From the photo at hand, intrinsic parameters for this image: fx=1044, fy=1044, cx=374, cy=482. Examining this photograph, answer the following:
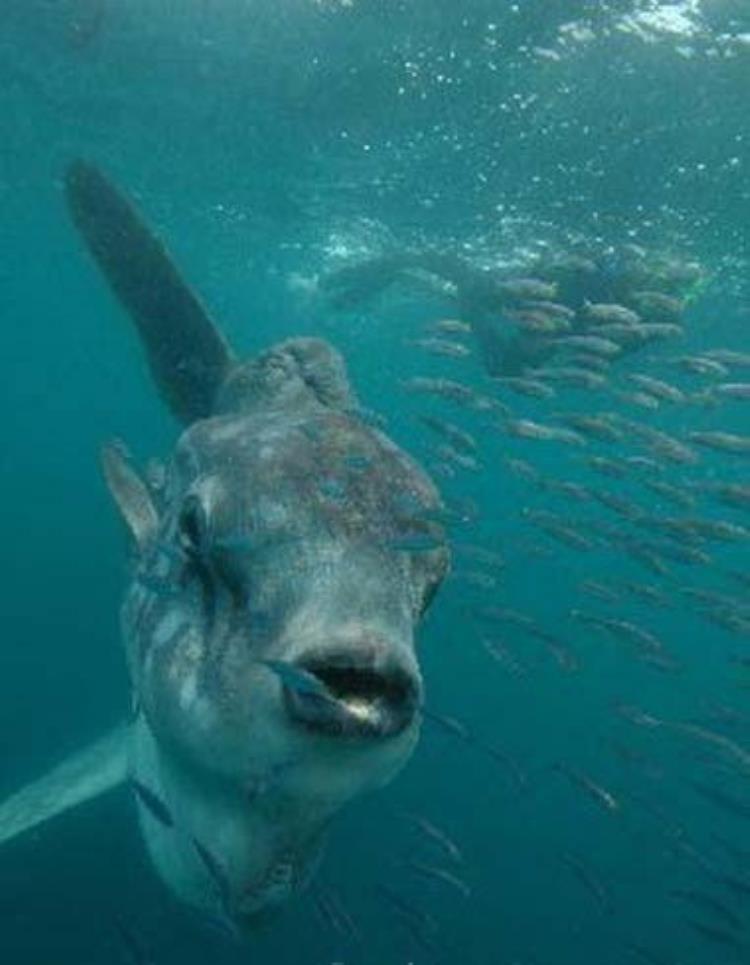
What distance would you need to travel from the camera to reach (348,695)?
2365 mm

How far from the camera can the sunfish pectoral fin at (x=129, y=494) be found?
501 cm

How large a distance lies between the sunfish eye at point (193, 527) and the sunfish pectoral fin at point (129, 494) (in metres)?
1.72

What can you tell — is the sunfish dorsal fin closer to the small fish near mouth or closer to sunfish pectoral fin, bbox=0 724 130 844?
sunfish pectoral fin, bbox=0 724 130 844

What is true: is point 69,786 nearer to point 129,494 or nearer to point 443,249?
point 129,494

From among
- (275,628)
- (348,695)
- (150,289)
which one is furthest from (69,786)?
(348,695)

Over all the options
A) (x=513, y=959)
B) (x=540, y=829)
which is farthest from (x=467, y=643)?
(x=513, y=959)

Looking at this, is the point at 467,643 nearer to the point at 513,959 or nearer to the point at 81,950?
the point at 513,959

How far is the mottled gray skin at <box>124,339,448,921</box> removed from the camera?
2469 mm

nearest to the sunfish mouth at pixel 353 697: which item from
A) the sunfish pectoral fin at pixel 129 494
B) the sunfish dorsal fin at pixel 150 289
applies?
the sunfish pectoral fin at pixel 129 494

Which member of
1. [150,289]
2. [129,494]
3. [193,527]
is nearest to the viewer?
[193,527]

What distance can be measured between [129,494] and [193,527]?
7.35 feet

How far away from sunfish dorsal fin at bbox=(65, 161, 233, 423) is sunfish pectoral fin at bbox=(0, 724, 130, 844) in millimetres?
3466

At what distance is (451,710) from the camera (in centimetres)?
3041

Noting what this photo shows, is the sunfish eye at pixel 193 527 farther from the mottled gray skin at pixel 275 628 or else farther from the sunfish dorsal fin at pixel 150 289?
the sunfish dorsal fin at pixel 150 289
